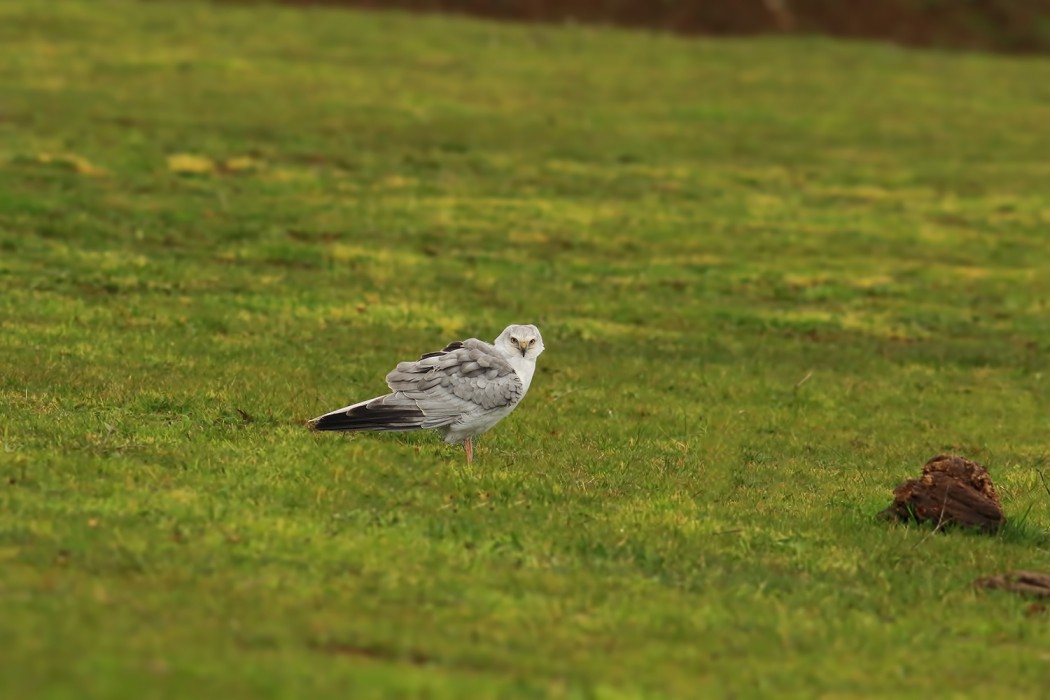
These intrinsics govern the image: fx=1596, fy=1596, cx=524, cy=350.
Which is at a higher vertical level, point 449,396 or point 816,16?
point 816,16

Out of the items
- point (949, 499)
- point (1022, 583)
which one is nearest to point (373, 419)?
point (949, 499)

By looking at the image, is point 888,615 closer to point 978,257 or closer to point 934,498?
point 934,498

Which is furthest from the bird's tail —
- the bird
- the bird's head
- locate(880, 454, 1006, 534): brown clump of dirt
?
locate(880, 454, 1006, 534): brown clump of dirt

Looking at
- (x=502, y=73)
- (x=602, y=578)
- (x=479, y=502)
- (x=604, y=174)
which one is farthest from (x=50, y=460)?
(x=502, y=73)

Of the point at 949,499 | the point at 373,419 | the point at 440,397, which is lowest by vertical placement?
the point at 373,419

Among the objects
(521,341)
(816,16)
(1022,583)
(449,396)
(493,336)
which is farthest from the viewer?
(816,16)

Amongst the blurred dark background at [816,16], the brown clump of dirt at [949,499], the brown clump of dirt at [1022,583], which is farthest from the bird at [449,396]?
the blurred dark background at [816,16]

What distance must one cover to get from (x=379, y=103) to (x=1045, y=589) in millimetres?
37565

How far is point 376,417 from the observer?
1550cm

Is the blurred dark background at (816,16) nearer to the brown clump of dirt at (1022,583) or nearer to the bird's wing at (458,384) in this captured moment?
the bird's wing at (458,384)

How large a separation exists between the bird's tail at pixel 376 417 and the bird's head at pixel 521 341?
3.94 ft

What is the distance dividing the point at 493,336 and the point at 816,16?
4915cm

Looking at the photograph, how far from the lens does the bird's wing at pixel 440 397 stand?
1548 cm

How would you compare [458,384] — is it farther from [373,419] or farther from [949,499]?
[949,499]
